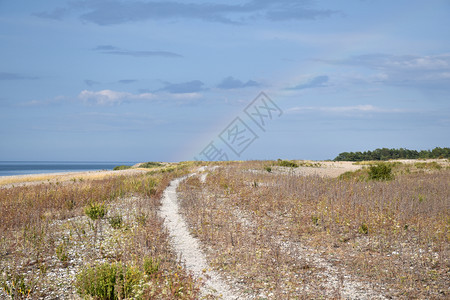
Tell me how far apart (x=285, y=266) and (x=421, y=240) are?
15.5ft

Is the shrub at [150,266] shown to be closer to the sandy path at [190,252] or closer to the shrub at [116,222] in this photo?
the sandy path at [190,252]

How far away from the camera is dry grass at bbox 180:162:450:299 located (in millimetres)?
7812

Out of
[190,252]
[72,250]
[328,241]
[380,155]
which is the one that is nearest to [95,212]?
[72,250]

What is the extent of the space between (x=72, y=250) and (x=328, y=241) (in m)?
8.28

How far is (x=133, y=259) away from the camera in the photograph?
9.36 metres

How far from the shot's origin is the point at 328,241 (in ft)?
36.4

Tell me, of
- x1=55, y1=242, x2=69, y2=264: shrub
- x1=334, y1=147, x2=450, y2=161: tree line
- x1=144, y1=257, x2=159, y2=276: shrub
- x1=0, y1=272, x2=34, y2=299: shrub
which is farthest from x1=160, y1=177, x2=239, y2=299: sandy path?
x1=334, y1=147, x2=450, y2=161: tree line

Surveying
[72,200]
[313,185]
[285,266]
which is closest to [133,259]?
[285,266]

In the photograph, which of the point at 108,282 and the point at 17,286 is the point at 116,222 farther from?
the point at 108,282

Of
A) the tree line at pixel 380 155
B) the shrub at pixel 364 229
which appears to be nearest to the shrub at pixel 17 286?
the shrub at pixel 364 229

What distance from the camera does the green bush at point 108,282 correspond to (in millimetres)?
7250

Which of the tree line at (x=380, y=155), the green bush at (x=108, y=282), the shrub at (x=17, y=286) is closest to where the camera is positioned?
the green bush at (x=108, y=282)

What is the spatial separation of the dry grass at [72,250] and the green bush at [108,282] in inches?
9.3

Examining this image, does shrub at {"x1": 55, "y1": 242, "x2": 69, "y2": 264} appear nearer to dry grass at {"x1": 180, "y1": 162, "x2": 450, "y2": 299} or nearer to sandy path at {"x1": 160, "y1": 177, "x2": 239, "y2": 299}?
sandy path at {"x1": 160, "y1": 177, "x2": 239, "y2": 299}
